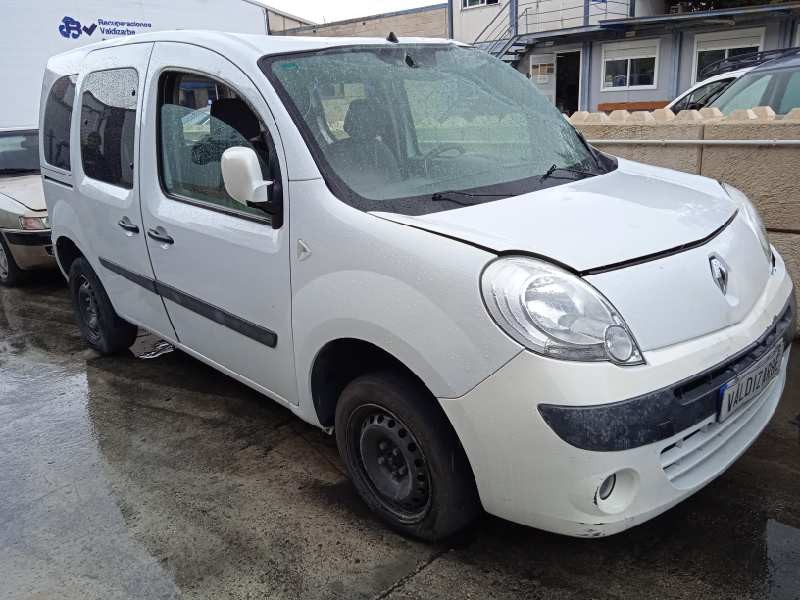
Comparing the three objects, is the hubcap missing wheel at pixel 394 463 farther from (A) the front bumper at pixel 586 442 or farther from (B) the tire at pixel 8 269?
(B) the tire at pixel 8 269

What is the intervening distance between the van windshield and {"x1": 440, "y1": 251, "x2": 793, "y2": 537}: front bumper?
774 millimetres

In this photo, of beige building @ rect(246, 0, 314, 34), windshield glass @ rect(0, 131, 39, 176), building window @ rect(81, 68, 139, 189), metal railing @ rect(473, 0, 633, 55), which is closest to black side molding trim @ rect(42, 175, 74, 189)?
building window @ rect(81, 68, 139, 189)

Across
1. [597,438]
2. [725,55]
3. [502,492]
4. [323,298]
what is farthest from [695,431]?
[725,55]

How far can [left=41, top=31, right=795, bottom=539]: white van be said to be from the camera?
2.03 meters

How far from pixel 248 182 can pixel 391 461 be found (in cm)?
119

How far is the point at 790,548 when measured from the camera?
2459mm

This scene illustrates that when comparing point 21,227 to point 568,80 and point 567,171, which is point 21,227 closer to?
point 567,171

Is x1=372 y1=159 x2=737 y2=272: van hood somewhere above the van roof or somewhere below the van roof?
below

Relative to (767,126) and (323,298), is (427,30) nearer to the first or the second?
(767,126)

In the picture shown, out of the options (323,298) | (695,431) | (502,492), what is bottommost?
(502,492)

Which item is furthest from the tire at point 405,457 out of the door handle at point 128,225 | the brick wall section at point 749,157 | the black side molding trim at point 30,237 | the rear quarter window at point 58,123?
the black side molding trim at point 30,237

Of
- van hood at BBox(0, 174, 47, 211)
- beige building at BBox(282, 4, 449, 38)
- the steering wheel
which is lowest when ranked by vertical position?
van hood at BBox(0, 174, 47, 211)

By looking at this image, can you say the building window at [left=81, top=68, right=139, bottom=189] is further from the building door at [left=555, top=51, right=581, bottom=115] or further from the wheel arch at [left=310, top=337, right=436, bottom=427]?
the building door at [left=555, top=51, right=581, bottom=115]

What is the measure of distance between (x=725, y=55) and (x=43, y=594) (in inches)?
921
